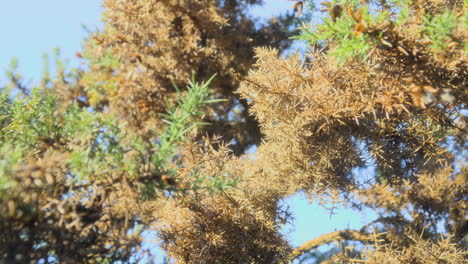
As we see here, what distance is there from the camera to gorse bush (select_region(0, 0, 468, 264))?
1.79m

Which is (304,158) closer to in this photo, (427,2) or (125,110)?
(427,2)

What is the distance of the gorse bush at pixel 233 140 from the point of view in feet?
5.88

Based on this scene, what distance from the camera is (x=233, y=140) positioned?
2.89 metres

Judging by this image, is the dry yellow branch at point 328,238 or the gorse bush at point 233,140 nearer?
the gorse bush at point 233,140

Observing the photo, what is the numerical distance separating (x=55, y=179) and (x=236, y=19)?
392cm

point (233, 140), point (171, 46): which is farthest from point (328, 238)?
point (171, 46)

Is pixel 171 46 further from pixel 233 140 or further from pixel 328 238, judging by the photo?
pixel 328 238

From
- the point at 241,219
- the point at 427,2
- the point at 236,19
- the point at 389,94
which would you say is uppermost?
the point at 236,19

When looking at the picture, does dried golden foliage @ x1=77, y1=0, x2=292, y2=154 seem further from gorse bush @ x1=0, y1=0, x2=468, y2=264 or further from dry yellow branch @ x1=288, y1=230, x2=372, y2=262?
dry yellow branch @ x1=288, y1=230, x2=372, y2=262

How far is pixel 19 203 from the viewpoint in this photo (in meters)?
1.67

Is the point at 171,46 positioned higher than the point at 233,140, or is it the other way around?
the point at 171,46

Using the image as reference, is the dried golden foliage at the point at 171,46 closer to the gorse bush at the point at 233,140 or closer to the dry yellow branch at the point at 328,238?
the gorse bush at the point at 233,140

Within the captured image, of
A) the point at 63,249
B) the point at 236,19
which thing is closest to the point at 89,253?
the point at 63,249

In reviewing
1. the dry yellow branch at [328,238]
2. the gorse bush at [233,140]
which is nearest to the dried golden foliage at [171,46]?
the gorse bush at [233,140]
